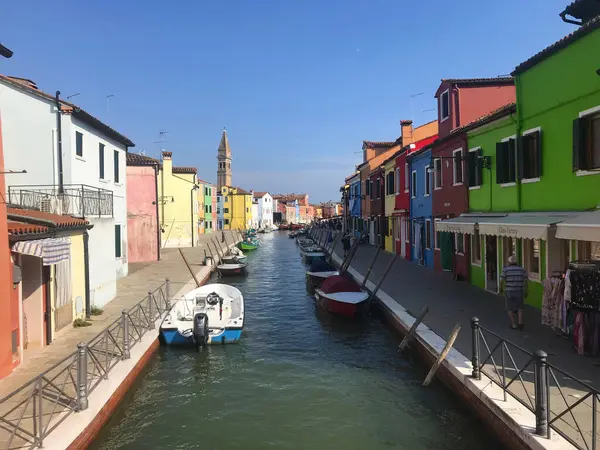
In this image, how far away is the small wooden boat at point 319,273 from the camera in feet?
76.2

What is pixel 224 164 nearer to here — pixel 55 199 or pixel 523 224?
pixel 55 199

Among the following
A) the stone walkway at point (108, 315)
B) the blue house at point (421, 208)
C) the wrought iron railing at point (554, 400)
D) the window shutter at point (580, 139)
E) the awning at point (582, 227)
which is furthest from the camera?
the blue house at point (421, 208)

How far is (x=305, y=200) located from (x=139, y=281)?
14381 centimetres

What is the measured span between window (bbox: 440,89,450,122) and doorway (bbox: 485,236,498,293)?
702 centimetres

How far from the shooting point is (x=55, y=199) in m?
13.8

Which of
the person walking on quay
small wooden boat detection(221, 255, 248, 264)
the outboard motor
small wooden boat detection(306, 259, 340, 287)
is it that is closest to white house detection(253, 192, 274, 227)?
small wooden boat detection(221, 255, 248, 264)

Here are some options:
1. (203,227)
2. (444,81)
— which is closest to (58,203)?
(444,81)

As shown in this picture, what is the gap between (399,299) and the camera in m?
16.1

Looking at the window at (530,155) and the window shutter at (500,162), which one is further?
the window shutter at (500,162)

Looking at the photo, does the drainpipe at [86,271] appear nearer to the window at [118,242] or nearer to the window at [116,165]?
the window at [116,165]

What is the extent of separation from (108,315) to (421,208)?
52.4ft

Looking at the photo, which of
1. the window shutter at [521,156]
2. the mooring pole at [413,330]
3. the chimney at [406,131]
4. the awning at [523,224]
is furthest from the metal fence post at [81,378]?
the chimney at [406,131]

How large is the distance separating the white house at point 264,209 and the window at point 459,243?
287ft

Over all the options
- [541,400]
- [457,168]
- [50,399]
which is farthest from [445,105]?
[50,399]
